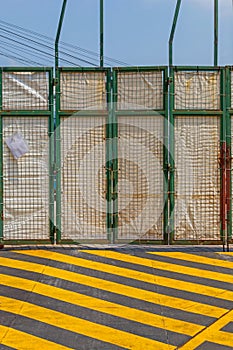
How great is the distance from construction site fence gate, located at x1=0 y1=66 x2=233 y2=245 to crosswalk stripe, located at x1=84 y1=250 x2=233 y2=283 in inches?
19.9

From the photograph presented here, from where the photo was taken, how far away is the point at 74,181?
1009cm

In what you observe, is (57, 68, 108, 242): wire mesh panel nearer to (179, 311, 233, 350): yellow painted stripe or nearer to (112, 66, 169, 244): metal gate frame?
(112, 66, 169, 244): metal gate frame

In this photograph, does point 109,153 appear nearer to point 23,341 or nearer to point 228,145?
point 228,145

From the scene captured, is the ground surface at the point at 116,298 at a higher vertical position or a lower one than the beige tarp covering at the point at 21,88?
lower

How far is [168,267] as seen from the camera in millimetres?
9094

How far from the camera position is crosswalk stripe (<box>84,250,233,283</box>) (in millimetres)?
8695

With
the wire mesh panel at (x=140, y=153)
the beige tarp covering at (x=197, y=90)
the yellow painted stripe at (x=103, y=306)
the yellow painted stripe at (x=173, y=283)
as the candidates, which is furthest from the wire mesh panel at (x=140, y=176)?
the yellow painted stripe at (x=103, y=306)

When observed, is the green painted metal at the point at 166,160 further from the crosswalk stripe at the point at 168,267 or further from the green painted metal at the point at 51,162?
the green painted metal at the point at 51,162

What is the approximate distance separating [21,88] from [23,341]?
5.06m

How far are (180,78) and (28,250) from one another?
4182 mm

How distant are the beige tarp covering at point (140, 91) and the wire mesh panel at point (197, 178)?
566mm

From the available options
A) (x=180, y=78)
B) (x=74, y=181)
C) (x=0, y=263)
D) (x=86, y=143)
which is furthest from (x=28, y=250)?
(x=180, y=78)

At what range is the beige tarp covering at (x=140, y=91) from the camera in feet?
32.9

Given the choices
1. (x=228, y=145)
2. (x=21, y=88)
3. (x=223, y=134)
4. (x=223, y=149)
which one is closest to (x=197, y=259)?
(x=223, y=149)
